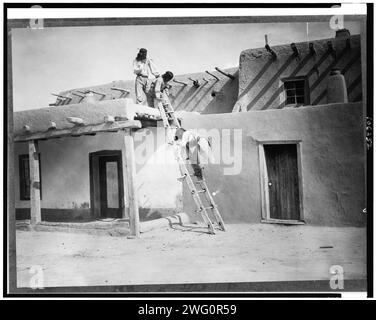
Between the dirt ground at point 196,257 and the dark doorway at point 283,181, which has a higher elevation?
the dark doorway at point 283,181

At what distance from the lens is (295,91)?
8.62 m

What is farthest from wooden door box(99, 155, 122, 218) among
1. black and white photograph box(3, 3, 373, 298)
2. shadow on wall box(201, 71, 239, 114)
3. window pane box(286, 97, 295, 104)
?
window pane box(286, 97, 295, 104)

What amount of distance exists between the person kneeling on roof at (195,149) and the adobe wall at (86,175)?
0.97 ft

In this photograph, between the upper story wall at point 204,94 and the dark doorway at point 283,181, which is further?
the upper story wall at point 204,94

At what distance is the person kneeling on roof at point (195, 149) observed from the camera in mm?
7852

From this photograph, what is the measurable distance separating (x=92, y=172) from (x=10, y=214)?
2.56 m

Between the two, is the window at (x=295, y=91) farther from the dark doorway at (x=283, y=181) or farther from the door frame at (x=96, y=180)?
the door frame at (x=96, y=180)

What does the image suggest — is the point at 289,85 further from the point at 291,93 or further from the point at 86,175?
the point at 86,175

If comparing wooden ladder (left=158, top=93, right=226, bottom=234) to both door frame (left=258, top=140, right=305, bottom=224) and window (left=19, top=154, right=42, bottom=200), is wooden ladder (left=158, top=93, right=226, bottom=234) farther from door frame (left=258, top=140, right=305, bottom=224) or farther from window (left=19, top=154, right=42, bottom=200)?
window (left=19, top=154, right=42, bottom=200)

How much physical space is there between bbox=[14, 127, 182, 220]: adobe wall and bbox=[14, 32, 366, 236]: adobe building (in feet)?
0.07

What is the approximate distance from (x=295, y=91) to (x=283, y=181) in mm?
1929

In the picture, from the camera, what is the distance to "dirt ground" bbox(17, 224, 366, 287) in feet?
22.5

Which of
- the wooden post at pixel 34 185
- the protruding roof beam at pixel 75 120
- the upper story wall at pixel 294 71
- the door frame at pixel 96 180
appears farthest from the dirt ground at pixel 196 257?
the upper story wall at pixel 294 71
